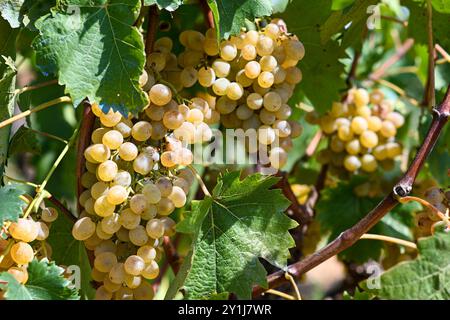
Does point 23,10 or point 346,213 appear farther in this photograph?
point 346,213

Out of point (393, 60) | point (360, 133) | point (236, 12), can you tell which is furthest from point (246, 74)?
point (393, 60)

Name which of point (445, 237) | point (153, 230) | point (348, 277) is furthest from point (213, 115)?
point (348, 277)

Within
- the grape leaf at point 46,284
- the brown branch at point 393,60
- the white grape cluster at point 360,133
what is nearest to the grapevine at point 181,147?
the grape leaf at point 46,284

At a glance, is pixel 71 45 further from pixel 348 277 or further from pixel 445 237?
pixel 348 277

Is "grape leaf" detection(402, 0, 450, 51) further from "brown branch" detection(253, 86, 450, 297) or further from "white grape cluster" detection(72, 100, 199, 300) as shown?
"white grape cluster" detection(72, 100, 199, 300)

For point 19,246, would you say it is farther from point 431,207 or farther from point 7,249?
point 431,207

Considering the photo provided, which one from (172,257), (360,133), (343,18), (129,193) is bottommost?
(172,257)

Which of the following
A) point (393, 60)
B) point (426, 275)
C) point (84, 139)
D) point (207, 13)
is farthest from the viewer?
point (393, 60)
